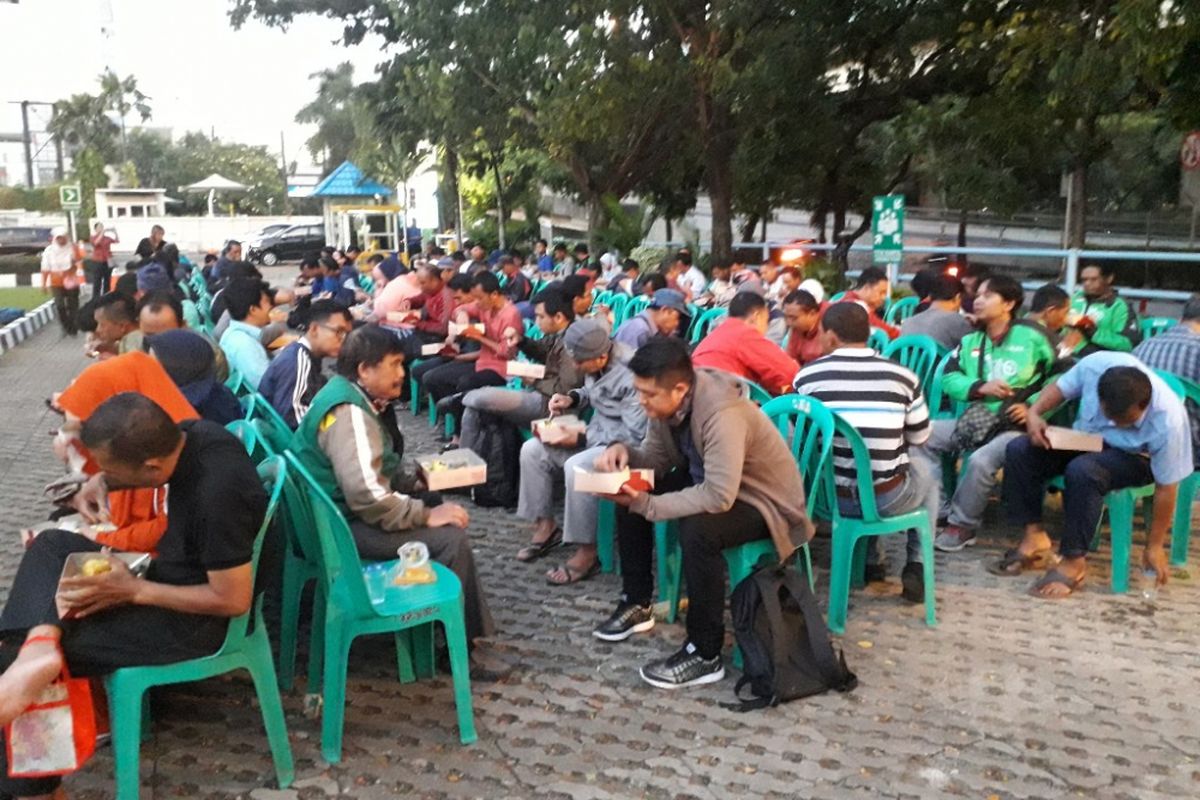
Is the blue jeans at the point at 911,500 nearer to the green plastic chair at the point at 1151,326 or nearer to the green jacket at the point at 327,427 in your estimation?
the green jacket at the point at 327,427

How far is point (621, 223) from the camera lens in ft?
57.5

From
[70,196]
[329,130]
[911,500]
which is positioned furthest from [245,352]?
[329,130]

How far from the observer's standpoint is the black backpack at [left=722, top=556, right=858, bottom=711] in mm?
3482

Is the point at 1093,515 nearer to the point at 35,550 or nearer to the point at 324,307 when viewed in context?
the point at 324,307

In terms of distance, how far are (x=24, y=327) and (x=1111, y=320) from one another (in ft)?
46.0

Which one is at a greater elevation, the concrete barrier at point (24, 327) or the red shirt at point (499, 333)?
A: the red shirt at point (499, 333)

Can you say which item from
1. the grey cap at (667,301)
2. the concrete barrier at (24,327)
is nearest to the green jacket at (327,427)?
the grey cap at (667,301)

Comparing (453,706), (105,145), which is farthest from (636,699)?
(105,145)

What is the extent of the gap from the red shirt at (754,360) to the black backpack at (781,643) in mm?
1521

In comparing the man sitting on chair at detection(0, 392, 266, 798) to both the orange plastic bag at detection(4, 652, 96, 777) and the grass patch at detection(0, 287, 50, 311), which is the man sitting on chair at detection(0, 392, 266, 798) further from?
the grass patch at detection(0, 287, 50, 311)

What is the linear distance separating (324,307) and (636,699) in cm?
256

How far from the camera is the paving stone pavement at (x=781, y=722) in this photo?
3.06m

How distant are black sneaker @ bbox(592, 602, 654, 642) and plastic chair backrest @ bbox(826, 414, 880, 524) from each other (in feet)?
2.83

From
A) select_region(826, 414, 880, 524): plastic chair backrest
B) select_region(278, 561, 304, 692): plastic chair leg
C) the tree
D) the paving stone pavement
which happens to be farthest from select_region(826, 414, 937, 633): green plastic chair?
the tree
